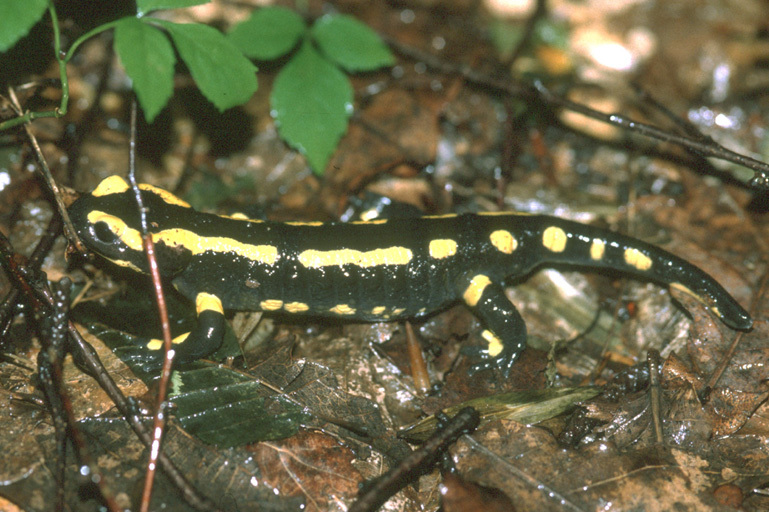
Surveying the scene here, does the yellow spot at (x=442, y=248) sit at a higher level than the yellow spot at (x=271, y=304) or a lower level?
higher

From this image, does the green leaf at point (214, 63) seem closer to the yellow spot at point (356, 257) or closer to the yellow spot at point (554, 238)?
the yellow spot at point (356, 257)

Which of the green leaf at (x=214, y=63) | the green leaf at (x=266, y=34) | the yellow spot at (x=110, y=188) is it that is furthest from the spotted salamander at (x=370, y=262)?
the green leaf at (x=266, y=34)

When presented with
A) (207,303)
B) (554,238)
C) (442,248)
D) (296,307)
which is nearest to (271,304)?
(296,307)

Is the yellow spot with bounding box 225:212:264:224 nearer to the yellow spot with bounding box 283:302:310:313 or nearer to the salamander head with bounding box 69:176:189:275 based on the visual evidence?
the salamander head with bounding box 69:176:189:275

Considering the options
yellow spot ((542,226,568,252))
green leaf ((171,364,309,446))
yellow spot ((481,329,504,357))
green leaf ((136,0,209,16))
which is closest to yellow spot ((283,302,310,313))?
green leaf ((171,364,309,446))

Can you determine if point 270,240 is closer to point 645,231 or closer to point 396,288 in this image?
point 396,288

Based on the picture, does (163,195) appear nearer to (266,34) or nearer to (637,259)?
(266,34)
